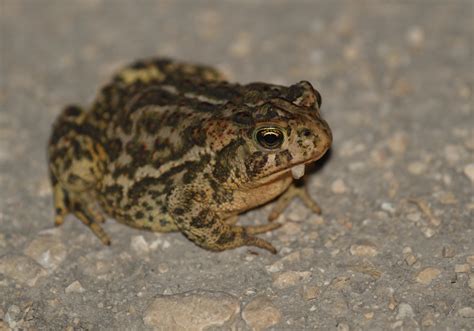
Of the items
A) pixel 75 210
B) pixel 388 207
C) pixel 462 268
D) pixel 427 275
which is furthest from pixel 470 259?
pixel 75 210

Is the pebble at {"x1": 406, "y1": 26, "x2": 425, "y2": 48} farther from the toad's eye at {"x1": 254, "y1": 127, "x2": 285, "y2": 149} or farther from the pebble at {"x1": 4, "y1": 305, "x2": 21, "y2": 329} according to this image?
the pebble at {"x1": 4, "y1": 305, "x2": 21, "y2": 329}

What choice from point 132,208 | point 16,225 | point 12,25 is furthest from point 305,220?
point 12,25

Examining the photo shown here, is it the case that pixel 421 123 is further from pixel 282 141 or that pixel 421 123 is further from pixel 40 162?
pixel 40 162

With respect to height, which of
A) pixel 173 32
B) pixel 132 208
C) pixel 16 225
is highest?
pixel 173 32

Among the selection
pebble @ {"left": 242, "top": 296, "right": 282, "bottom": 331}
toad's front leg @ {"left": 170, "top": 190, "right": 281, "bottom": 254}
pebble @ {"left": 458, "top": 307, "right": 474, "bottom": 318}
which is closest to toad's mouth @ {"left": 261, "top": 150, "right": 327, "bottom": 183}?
toad's front leg @ {"left": 170, "top": 190, "right": 281, "bottom": 254}

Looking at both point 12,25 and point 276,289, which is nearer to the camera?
point 276,289

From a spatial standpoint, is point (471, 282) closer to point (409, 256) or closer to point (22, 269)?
point (409, 256)
